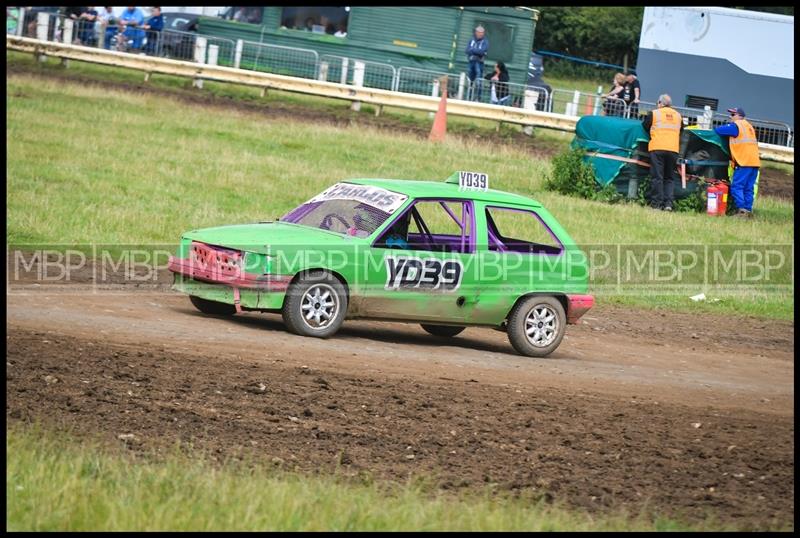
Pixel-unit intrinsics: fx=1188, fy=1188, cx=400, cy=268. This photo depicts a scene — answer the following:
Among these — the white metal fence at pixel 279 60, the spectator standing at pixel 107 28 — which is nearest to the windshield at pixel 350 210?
the white metal fence at pixel 279 60

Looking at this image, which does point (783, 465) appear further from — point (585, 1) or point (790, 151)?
point (790, 151)

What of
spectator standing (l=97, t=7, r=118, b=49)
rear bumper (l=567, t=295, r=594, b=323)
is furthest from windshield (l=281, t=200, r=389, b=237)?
spectator standing (l=97, t=7, r=118, b=49)

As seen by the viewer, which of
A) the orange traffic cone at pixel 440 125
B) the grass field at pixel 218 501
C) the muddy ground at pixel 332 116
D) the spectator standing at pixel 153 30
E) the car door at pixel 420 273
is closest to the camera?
the grass field at pixel 218 501

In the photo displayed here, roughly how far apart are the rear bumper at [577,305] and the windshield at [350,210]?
2.00 m

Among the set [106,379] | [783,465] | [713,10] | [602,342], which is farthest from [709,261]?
[713,10]

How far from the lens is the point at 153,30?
1271 inches

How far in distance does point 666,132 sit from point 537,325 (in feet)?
30.4

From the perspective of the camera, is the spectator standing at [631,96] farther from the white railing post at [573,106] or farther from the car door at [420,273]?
the car door at [420,273]

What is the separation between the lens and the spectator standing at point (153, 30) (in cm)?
3247

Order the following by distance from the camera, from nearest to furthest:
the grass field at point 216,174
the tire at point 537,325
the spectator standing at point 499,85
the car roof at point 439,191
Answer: the car roof at point 439,191 → the tire at point 537,325 → the grass field at point 216,174 → the spectator standing at point 499,85

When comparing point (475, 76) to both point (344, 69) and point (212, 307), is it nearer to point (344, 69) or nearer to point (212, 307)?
point (344, 69)

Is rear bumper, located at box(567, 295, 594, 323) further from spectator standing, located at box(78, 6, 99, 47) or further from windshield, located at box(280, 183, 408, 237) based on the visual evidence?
spectator standing, located at box(78, 6, 99, 47)

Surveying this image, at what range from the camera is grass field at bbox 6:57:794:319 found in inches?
628

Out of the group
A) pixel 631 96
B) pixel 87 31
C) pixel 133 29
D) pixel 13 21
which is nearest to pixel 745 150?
pixel 631 96
